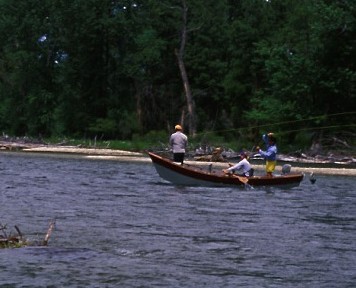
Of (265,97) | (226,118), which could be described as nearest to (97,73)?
(226,118)

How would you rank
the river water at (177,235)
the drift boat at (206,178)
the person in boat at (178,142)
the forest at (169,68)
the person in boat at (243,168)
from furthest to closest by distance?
the forest at (169,68) < the person in boat at (178,142) < the person in boat at (243,168) < the drift boat at (206,178) < the river water at (177,235)

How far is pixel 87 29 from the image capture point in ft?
210

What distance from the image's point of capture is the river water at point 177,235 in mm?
12703

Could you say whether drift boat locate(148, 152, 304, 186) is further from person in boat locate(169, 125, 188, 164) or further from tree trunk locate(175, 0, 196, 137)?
tree trunk locate(175, 0, 196, 137)

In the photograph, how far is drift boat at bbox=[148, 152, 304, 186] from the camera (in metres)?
27.6

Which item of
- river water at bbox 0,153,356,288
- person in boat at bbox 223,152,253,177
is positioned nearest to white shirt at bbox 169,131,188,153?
river water at bbox 0,153,356,288

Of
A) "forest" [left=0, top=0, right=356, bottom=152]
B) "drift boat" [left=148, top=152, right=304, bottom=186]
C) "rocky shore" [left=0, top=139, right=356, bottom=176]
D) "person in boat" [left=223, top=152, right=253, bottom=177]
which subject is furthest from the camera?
"forest" [left=0, top=0, right=356, bottom=152]

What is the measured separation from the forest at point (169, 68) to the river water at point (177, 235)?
2009 centimetres

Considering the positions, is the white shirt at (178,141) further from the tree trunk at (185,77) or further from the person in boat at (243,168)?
the tree trunk at (185,77)

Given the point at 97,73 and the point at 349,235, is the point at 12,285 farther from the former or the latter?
the point at 97,73

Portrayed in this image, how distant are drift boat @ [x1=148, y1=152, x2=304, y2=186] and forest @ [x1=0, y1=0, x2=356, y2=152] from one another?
21.0 m

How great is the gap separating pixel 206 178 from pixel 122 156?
22.3m

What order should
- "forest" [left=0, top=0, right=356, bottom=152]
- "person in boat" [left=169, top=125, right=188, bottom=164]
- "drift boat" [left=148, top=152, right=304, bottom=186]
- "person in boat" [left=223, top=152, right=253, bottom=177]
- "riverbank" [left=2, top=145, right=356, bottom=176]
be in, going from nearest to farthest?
"drift boat" [left=148, top=152, right=304, bottom=186] → "person in boat" [left=223, top=152, right=253, bottom=177] → "person in boat" [left=169, top=125, right=188, bottom=164] → "riverbank" [left=2, top=145, right=356, bottom=176] → "forest" [left=0, top=0, right=356, bottom=152]

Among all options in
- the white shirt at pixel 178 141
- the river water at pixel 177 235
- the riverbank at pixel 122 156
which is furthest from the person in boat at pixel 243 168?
the riverbank at pixel 122 156
